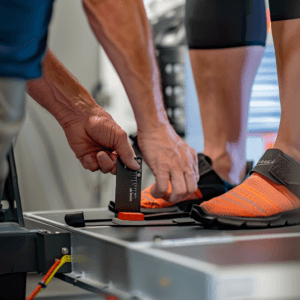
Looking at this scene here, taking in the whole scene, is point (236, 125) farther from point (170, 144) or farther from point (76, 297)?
point (76, 297)

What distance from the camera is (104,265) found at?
0.76 metres

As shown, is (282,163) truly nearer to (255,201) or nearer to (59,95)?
(255,201)

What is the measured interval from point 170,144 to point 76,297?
408mm

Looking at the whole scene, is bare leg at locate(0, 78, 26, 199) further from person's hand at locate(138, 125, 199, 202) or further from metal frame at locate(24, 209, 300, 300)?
person's hand at locate(138, 125, 199, 202)

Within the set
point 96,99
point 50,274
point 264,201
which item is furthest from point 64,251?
point 96,99

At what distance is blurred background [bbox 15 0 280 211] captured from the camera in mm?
2074

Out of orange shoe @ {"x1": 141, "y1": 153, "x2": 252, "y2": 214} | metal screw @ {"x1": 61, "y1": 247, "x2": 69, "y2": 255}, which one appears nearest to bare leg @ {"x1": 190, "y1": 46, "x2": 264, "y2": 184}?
orange shoe @ {"x1": 141, "y1": 153, "x2": 252, "y2": 214}

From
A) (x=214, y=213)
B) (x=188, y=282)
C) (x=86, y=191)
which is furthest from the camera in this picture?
(x=86, y=191)

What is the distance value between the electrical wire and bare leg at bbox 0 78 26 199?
381 millimetres

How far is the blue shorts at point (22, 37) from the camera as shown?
0.47m

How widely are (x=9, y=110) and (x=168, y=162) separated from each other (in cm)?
61

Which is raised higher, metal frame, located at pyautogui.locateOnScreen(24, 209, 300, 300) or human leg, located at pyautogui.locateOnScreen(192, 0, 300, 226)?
human leg, located at pyautogui.locateOnScreen(192, 0, 300, 226)

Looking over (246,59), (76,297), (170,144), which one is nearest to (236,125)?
(246,59)

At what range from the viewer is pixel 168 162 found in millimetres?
1047
